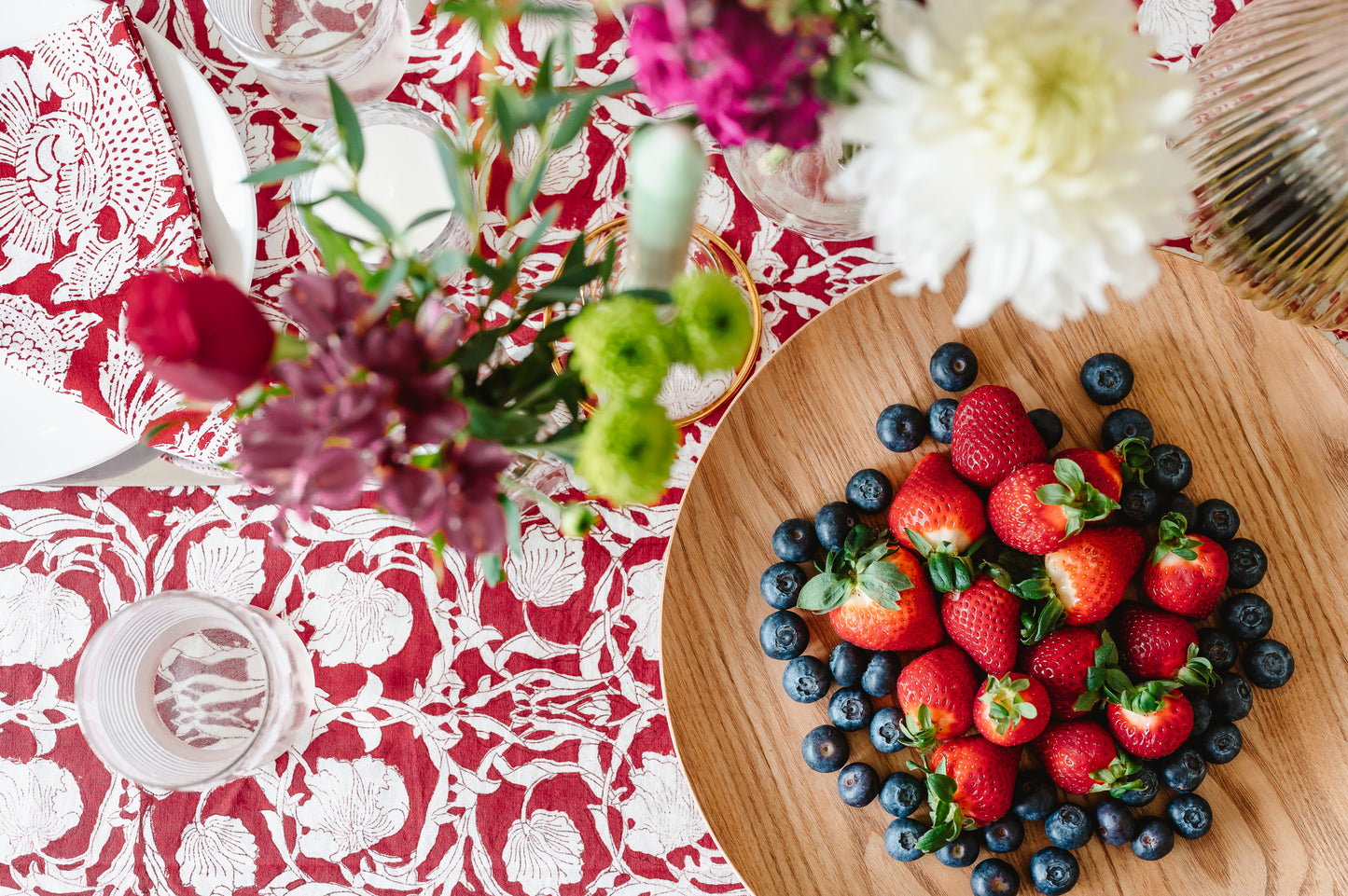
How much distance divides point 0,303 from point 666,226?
2.12 ft

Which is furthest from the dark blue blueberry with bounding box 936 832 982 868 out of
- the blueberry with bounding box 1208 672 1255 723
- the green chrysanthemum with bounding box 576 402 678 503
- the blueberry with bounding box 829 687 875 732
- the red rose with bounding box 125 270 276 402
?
the red rose with bounding box 125 270 276 402

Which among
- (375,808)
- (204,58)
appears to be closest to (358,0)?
(204,58)

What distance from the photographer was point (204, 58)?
2.77ft

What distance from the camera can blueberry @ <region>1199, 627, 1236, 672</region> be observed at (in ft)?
2.44

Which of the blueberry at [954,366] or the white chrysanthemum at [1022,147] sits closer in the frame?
the white chrysanthemum at [1022,147]

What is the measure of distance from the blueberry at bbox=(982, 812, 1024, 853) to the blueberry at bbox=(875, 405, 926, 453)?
0.32 m

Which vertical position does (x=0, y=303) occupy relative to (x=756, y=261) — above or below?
above

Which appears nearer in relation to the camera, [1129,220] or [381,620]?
[1129,220]

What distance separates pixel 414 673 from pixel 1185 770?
0.67 metres

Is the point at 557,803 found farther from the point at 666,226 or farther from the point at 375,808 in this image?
the point at 666,226

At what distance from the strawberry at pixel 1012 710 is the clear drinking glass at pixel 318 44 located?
2.43 ft

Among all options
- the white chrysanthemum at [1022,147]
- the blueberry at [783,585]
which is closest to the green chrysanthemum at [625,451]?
the white chrysanthemum at [1022,147]

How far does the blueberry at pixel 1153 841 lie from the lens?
73cm

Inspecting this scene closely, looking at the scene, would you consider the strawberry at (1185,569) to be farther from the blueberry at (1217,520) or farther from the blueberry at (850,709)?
the blueberry at (850,709)
